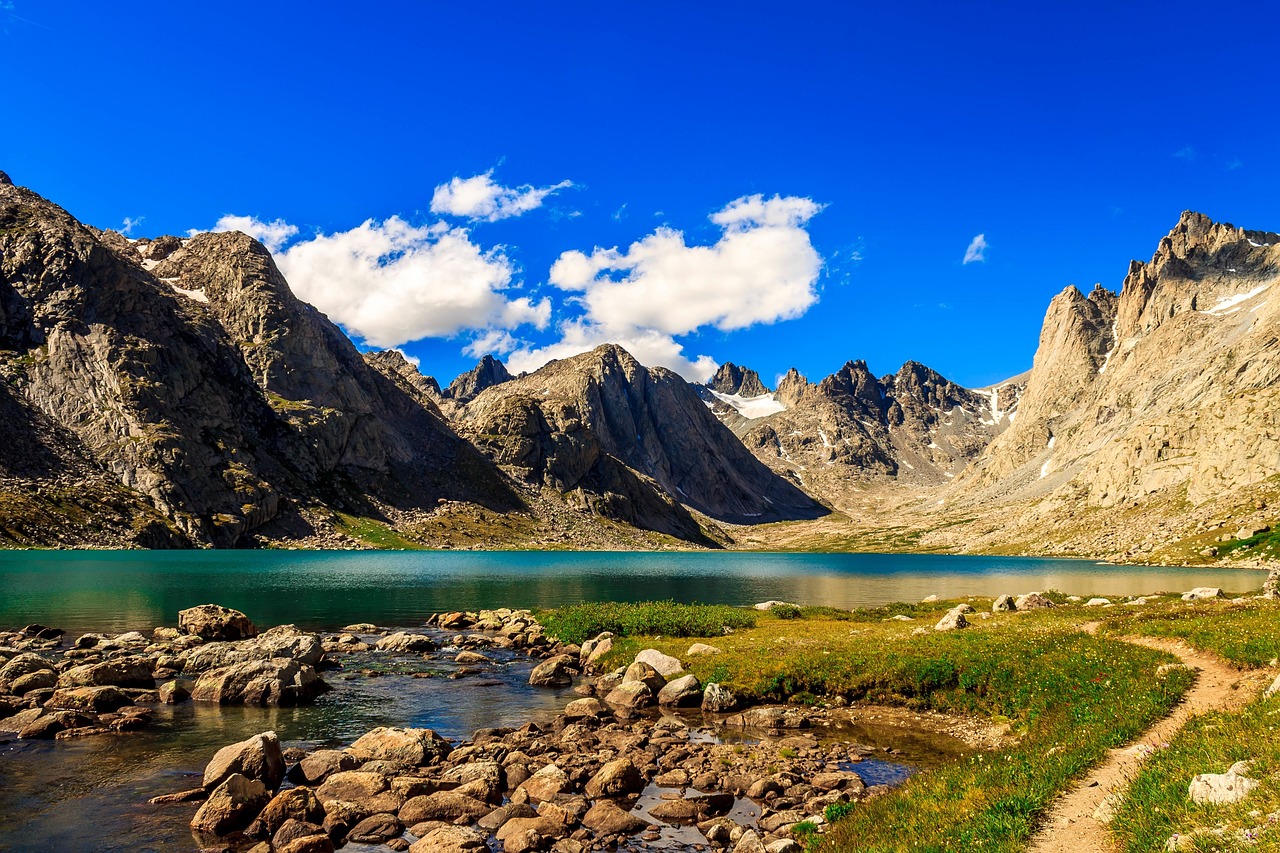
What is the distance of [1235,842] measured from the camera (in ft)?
34.2

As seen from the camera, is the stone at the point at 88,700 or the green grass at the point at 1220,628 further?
the stone at the point at 88,700

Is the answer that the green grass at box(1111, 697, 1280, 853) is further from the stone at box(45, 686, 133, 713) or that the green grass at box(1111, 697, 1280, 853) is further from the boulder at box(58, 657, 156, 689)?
the boulder at box(58, 657, 156, 689)

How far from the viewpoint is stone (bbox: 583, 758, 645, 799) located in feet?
71.5

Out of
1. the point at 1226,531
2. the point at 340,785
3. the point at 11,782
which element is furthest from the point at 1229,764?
the point at 1226,531

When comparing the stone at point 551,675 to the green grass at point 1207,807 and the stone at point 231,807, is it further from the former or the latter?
the green grass at point 1207,807

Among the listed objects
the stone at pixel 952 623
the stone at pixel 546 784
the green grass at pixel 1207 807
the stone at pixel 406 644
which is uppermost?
the green grass at pixel 1207 807

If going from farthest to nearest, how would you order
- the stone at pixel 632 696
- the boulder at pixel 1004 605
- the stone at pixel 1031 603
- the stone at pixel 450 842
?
the boulder at pixel 1004 605, the stone at pixel 1031 603, the stone at pixel 632 696, the stone at pixel 450 842

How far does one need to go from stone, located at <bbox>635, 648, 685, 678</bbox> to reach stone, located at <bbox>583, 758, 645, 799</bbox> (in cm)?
1499

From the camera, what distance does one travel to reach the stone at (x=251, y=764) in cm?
2170

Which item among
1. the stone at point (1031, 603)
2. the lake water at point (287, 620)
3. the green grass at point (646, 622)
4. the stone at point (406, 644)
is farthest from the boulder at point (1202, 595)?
the stone at point (406, 644)

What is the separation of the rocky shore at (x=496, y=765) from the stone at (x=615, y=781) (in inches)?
1.7

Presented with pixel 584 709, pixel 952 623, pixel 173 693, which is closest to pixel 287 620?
pixel 173 693

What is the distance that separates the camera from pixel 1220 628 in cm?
3419

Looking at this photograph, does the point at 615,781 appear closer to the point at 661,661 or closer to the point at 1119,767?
the point at 1119,767
